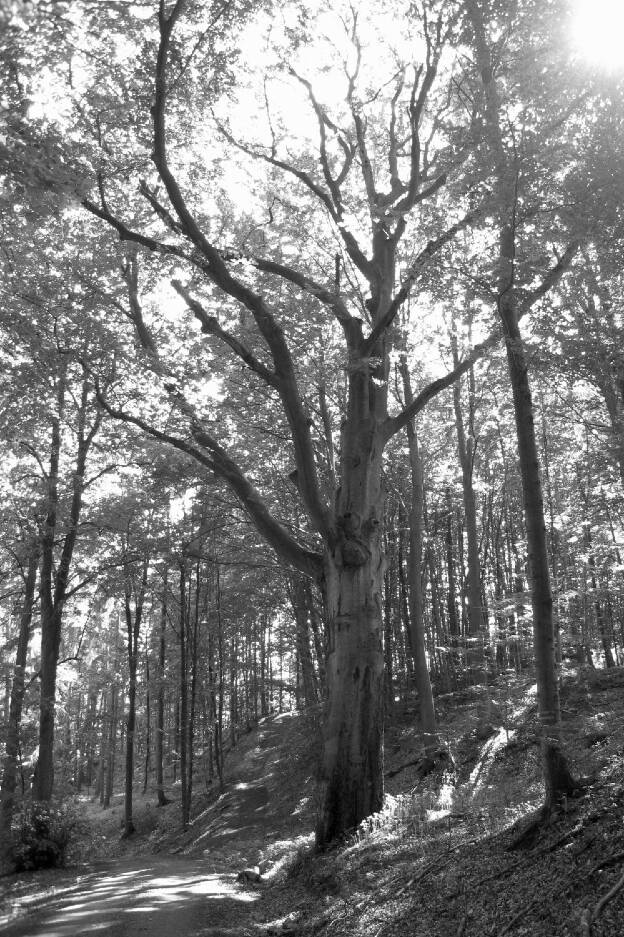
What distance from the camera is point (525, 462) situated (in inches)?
253

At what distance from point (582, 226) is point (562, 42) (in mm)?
1900

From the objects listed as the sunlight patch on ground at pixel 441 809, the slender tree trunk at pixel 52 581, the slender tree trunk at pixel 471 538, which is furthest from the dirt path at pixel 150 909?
the slender tree trunk at pixel 471 538

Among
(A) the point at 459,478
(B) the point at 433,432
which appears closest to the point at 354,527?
(B) the point at 433,432

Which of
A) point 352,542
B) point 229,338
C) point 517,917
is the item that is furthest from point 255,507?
point 517,917

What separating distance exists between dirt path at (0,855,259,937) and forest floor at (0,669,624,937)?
43mm

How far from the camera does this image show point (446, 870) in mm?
5512

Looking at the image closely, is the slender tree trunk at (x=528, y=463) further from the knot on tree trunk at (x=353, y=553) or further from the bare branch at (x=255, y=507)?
the bare branch at (x=255, y=507)

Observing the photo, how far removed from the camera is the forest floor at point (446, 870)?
4188 mm

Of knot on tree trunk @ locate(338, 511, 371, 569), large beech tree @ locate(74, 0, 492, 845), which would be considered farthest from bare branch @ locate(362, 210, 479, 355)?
knot on tree trunk @ locate(338, 511, 371, 569)

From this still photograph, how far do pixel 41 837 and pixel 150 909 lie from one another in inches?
282

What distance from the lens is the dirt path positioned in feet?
21.0

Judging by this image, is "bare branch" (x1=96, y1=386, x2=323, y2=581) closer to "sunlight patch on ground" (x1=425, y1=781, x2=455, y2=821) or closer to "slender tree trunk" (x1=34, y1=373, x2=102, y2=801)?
"sunlight patch on ground" (x1=425, y1=781, x2=455, y2=821)

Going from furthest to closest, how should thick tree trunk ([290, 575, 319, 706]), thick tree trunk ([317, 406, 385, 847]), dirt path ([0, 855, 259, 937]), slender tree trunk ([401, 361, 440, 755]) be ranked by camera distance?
thick tree trunk ([290, 575, 319, 706])
slender tree trunk ([401, 361, 440, 755])
thick tree trunk ([317, 406, 385, 847])
dirt path ([0, 855, 259, 937])

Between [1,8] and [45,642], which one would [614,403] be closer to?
[1,8]
